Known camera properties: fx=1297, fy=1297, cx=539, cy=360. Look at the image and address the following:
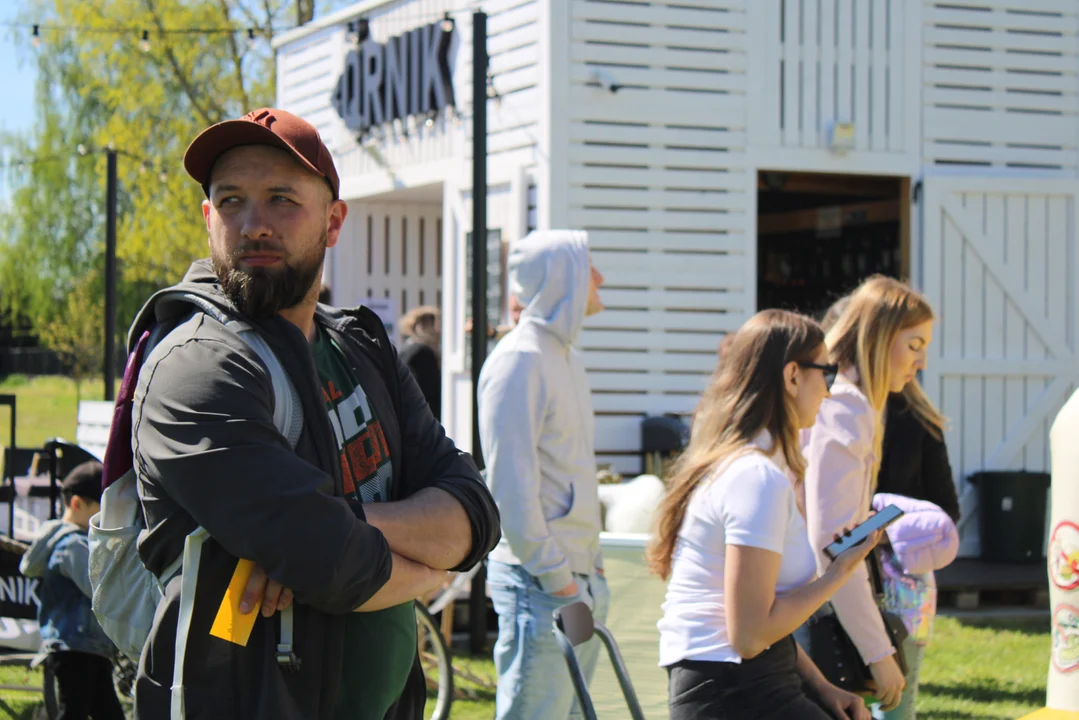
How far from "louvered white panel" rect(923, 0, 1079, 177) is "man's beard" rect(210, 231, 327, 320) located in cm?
942

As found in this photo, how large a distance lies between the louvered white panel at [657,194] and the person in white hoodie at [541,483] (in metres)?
5.66

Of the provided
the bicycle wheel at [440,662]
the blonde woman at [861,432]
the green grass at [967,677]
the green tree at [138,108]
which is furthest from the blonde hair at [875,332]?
the green tree at [138,108]

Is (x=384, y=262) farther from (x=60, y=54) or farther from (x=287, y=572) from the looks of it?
(x=60, y=54)

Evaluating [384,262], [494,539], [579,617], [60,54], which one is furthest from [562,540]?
[60,54]

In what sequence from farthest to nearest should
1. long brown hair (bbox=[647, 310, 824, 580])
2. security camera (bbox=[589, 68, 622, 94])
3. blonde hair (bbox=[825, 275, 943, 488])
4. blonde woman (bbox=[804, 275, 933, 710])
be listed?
security camera (bbox=[589, 68, 622, 94]) < blonde hair (bbox=[825, 275, 943, 488]) < blonde woman (bbox=[804, 275, 933, 710]) < long brown hair (bbox=[647, 310, 824, 580])

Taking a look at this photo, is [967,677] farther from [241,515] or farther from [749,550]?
[241,515]

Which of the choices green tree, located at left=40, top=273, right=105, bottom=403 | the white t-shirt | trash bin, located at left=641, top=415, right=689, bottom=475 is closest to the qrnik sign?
trash bin, located at left=641, top=415, right=689, bottom=475

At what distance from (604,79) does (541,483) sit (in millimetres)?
6343

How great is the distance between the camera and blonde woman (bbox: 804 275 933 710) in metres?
3.47

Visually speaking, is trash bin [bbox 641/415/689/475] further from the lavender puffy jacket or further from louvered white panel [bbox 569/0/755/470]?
the lavender puffy jacket

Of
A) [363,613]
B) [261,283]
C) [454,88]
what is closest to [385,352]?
[261,283]

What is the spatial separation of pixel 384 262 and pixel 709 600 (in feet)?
35.7

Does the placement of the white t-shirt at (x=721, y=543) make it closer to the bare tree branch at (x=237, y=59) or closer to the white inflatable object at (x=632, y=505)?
the white inflatable object at (x=632, y=505)

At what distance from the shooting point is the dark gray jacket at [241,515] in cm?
184
